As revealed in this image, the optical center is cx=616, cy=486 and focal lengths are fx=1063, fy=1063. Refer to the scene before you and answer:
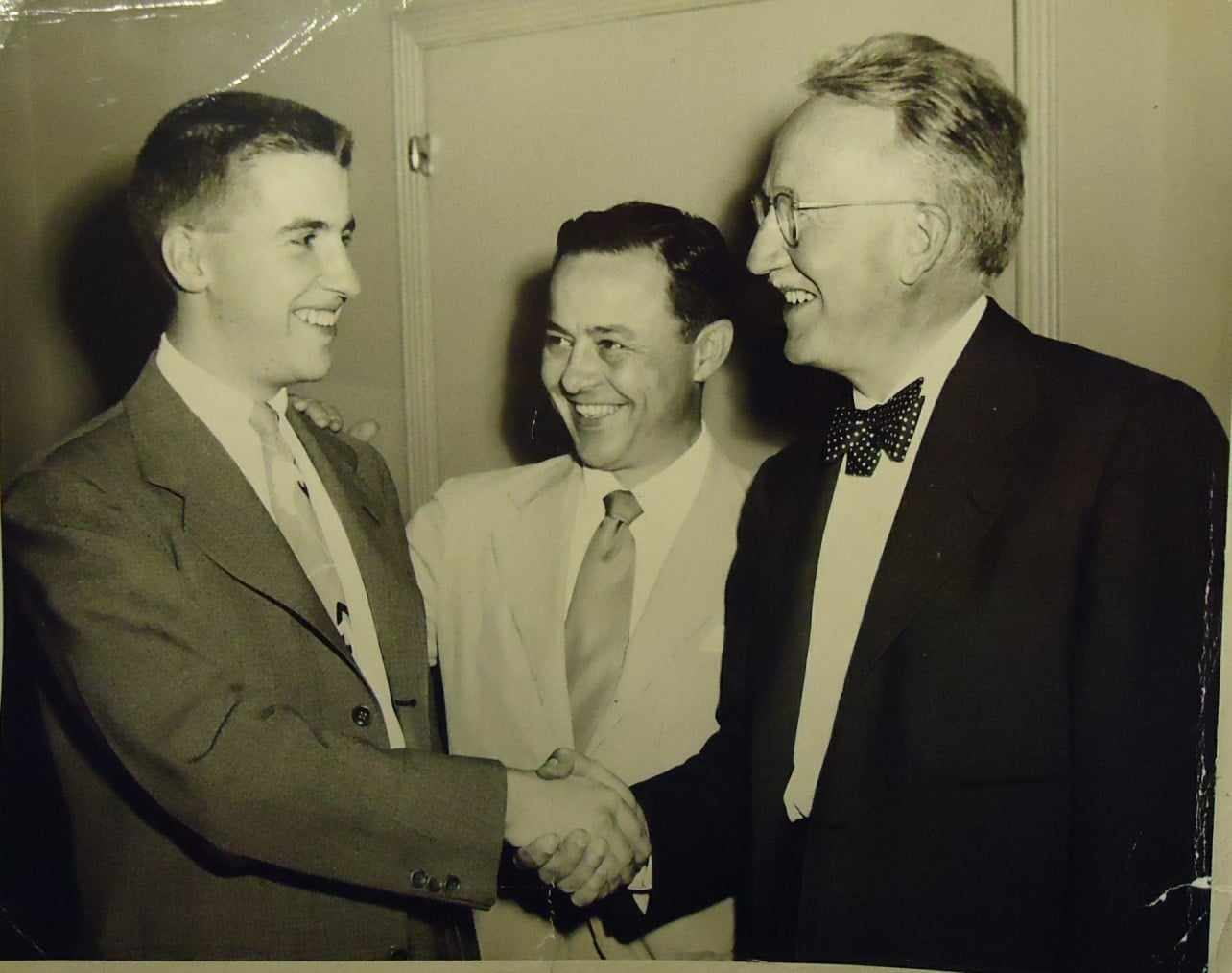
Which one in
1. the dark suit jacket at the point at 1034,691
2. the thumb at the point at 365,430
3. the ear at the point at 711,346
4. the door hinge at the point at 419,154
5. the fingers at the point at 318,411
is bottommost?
the dark suit jacket at the point at 1034,691

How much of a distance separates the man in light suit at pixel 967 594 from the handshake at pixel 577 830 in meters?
0.03

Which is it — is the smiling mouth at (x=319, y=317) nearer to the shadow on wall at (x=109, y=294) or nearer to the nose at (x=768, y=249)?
the shadow on wall at (x=109, y=294)

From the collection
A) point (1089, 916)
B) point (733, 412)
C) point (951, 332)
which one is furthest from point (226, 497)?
point (1089, 916)

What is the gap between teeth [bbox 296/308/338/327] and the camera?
4.48 ft

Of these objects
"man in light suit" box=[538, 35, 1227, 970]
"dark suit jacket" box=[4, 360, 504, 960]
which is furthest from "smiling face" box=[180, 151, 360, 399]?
"man in light suit" box=[538, 35, 1227, 970]

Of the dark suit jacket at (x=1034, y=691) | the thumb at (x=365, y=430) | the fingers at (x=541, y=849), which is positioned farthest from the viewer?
the thumb at (x=365, y=430)

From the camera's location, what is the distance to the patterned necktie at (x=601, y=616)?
1353 mm

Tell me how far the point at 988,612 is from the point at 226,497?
0.92 meters

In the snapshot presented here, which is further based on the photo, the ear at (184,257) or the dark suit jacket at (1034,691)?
the ear at (184,257)

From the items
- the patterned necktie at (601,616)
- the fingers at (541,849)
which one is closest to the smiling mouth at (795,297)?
the patterned necktie at (601,616)

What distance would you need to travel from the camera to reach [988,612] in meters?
1.22

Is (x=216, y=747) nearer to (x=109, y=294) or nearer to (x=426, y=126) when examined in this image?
(x=109, y=294)

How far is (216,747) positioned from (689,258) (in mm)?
831

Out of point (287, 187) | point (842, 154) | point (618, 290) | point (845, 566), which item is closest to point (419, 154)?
point (287, 187)
